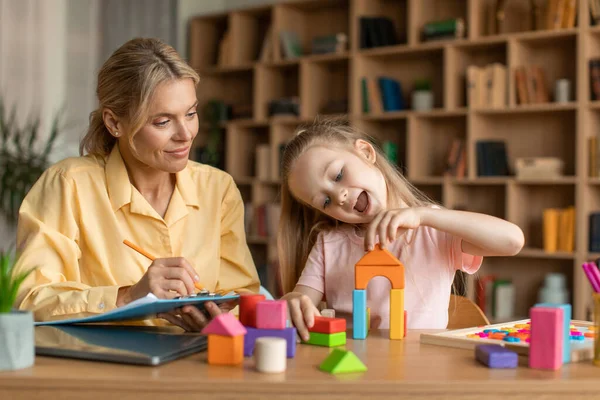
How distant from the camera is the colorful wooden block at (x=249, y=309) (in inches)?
46.1

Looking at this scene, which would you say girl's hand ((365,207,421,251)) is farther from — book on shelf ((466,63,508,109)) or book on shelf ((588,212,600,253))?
book on shelf ((466,63,508,109))

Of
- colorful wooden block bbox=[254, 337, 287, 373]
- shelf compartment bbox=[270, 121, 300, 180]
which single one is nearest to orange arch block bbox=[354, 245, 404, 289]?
colorful wooden block bbox=[254, 337, 287, 373]

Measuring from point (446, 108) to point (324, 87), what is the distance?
1.12m

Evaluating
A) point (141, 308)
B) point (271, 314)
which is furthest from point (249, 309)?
point (141, 308)

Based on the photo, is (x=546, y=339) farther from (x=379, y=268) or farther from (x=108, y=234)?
(x=108, y=234)

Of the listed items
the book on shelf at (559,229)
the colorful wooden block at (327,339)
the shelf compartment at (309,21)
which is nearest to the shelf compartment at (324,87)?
the shelf compartment at (309,21)

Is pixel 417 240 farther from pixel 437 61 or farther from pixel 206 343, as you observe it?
pixel 437 61

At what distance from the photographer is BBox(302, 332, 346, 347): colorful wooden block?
121 cm

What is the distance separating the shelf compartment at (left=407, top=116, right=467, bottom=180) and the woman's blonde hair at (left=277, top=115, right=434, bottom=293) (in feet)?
9.75

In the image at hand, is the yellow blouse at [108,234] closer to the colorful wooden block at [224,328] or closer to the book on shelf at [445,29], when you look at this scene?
the colorful wooden block at [224,328]

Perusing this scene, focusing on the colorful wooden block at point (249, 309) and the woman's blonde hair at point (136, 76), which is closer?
the colorful wooden block at point (249, 309)

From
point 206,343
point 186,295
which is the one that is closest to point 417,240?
point 186,295

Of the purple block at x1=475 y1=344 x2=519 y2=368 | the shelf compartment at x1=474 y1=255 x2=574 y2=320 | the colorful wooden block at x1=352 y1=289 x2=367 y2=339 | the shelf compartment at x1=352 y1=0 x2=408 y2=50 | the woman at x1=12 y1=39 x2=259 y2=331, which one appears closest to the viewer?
the purple block at x1=475 y1=344 x2=519 y2=368

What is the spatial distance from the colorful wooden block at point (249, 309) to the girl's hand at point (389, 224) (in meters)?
0.26
